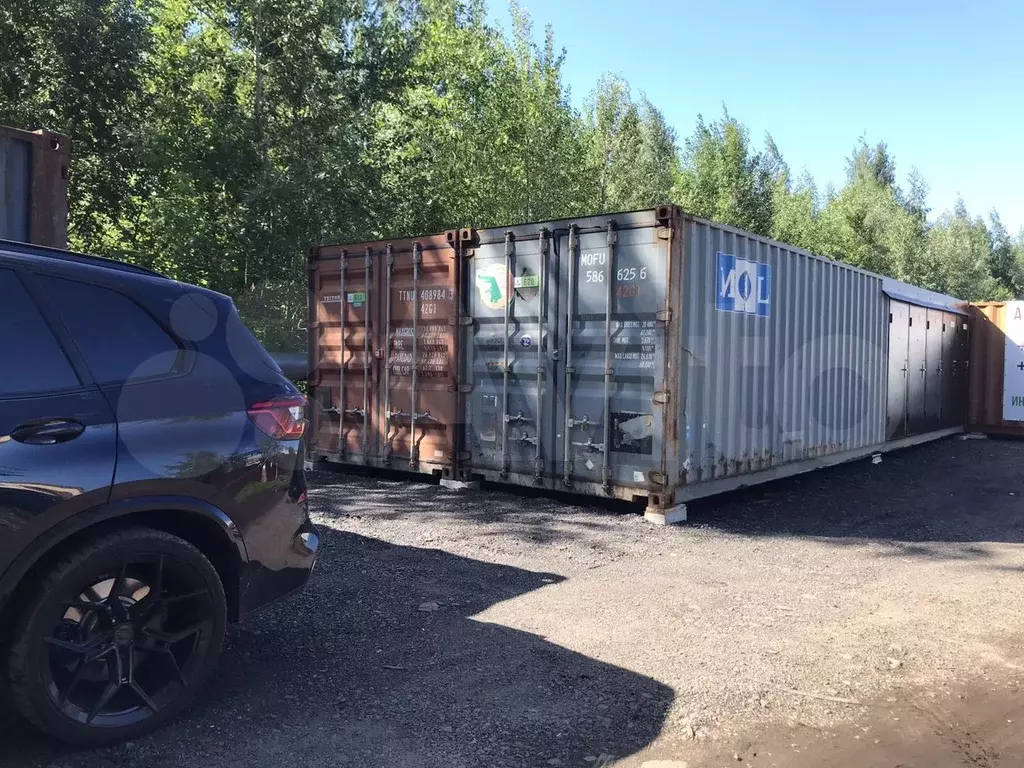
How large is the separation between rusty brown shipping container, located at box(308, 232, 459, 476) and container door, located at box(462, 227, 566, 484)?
0.77 feet

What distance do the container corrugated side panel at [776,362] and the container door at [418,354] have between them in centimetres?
271

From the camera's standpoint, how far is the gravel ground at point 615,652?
10.7ft

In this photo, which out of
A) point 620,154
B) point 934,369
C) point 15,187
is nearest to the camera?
point 15,187

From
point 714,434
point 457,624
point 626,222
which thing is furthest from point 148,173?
point 457,624

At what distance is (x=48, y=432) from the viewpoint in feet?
9.54

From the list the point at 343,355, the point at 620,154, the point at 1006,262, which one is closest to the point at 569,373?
the point at 343,355

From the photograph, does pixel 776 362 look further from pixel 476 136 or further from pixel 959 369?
pixel 476 136

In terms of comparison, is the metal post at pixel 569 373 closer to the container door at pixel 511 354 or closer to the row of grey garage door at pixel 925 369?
the container door at pixel 511 354

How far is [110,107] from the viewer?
52.0 ft

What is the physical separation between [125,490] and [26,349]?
65 centimetres

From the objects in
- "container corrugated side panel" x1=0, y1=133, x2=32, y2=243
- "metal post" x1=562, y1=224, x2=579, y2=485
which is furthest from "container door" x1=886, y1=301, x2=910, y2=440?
"container corrugated side panel" x1=0, y1=133, x2=32, y2=243

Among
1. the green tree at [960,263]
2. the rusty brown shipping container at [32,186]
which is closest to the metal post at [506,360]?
the rusty brown shipping container at [32,186]

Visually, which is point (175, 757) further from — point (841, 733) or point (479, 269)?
point (479, 269)

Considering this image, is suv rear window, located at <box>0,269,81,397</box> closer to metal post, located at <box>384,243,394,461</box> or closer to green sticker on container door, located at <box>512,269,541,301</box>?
green sticker on container door, located at <box>512,269,541,301</box>
